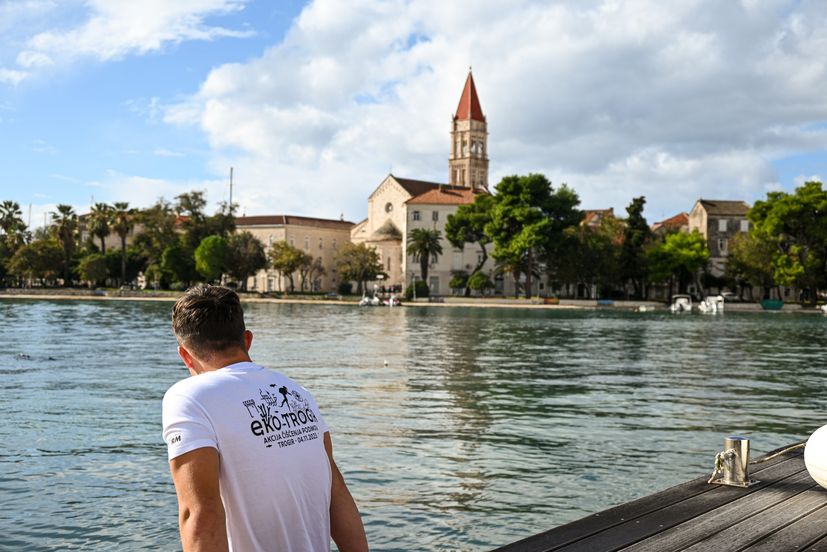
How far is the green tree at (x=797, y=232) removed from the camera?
79312 mm

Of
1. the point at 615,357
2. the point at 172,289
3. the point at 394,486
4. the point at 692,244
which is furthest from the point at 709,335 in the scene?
the point at 172,289

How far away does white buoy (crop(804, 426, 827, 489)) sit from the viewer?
6418 millimetres

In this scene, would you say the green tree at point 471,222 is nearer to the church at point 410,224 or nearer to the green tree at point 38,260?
the church at point 410,224

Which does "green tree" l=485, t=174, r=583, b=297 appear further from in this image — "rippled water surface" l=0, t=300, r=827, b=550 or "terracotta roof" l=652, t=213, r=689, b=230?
"rippled water surface" l=0, t=300, r=827, b=550

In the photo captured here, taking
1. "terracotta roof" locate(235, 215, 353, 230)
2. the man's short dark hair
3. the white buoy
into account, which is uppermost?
"terracotta roof" locate(235, 215, 353, 230)

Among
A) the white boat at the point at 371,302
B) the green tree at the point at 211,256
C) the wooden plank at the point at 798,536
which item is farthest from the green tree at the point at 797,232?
the wooden plank at the point at 798,536

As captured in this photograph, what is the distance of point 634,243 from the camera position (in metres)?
91.3

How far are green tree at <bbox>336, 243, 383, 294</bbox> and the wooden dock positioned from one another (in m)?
95.7

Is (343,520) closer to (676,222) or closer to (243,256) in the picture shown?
(243,256)

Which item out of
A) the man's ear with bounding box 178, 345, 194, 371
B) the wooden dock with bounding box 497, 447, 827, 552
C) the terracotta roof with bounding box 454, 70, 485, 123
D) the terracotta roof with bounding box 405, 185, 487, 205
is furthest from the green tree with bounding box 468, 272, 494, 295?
the man's ear with bounding box 178, 345, 194, 371

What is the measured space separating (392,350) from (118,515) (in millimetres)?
22093

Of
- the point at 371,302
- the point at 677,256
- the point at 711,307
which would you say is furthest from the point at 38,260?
the point at 711,307

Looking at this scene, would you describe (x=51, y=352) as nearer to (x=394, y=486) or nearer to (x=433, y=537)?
(x=394, y=486)

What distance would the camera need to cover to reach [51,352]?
27.8 m
